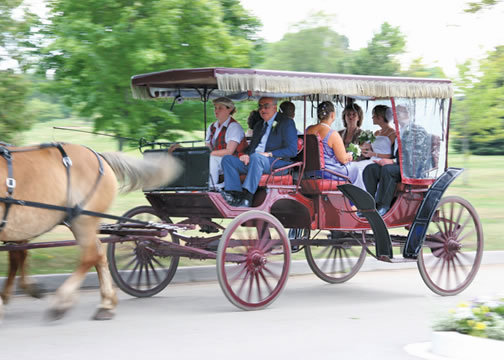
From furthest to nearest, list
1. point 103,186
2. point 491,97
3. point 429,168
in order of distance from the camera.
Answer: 1. point 491,97
2. point 429,168
3. point 103,186

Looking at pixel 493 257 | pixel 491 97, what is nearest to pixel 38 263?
pixel 493 257

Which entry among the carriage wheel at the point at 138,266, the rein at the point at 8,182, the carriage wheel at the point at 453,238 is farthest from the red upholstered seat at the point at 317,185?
the rein at the point at 8,182

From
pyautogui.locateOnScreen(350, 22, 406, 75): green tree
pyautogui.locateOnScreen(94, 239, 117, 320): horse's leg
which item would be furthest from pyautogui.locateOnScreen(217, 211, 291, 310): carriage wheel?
pyautogui.locateOnScreen(350, 22, 406, 75): green tree

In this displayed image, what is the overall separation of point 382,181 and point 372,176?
15 cm

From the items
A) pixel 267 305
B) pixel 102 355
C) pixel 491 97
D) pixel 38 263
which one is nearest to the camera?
pixel 102 355

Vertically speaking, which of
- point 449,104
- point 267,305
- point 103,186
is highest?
point 449,104

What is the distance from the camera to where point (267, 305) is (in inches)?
301

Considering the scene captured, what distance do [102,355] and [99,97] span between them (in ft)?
17.4

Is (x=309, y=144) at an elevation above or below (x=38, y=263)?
above

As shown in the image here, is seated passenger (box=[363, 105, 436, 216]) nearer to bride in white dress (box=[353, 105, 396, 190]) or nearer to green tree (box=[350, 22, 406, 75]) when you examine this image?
bride in white dress (box=[353, 105, 396, 190])

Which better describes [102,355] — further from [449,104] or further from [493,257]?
[493,257]

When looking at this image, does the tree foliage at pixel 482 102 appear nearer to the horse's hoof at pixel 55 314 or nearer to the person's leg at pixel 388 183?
the person's leg at pixel 388 183

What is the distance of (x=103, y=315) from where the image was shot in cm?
700

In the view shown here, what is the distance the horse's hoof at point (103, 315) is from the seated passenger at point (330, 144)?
294cm
